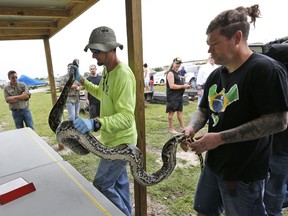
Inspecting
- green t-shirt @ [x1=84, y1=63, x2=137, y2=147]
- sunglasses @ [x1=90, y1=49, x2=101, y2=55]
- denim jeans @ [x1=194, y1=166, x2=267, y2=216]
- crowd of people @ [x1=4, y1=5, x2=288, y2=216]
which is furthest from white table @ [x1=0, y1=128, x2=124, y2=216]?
sunglasses @ [x1=90, y1=49, x2=101, y2=55]

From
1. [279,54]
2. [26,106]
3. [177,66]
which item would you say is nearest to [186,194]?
[279,54]

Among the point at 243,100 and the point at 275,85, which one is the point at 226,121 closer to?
the point at 243,100

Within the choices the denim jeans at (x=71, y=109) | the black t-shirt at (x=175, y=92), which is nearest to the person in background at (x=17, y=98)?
the denim jeans at (x=71, y=109)

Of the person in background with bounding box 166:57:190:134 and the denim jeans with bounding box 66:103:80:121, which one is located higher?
the person in background with bounding box 166:57:190:134

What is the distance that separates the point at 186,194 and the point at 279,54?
209 centimetres

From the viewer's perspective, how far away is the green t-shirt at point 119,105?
1765 millimetres

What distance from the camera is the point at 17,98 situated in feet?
16.6

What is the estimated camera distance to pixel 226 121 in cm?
149

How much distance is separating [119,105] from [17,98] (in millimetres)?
4242

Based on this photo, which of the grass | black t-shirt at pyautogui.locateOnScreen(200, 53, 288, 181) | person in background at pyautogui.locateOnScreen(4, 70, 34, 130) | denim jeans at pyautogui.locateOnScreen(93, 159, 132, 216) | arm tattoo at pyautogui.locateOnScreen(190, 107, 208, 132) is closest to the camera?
black t-shirt at pyautogui.locateOnScreen(200, 53, 288, 181)

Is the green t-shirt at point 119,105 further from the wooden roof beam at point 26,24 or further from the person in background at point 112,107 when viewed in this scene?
the wooden roof beam at point 26,24

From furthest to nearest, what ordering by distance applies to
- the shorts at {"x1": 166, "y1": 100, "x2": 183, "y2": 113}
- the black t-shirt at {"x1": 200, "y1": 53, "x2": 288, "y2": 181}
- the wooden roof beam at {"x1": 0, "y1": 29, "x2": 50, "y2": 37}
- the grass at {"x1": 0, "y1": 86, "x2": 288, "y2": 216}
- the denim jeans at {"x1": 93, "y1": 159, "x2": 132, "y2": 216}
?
1. the shorts at {"x1": 166, "y1": 100, "x2": 183, "y2": 113}
2. the wooden roof beam at {"x1": 0, "y1": 29, "x2": 50, "y2": 37}
3. the grass at {"x1": 0, "y1": 86, "x2": 288, "y2": 216}
4. the denim jeans at {"x1": 93, "y1": 159, "x2": 132, "y2": 216}
5. the black t-shirt at {"x1": 200, "y1": 53, "x2": 288, "y2": 181}

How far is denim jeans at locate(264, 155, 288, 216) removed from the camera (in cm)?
205

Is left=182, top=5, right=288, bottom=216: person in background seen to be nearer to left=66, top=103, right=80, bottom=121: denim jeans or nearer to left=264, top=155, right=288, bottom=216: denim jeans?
left=264, top=155, right=288, bottom=216: denim jeans
